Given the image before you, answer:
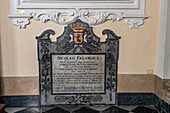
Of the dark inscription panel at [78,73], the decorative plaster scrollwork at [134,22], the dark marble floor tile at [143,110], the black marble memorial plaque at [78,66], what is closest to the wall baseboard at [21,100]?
the black marble memorial plaque at [78,66]

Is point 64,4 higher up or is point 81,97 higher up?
point 64,4

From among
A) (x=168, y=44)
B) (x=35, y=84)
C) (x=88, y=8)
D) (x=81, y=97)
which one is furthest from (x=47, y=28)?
(x=168, y=44)

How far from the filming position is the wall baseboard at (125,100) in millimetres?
2893

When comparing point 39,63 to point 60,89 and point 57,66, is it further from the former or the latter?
point 60,89

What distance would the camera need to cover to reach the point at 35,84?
9.53ft

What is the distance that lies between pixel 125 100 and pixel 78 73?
2.69 ft

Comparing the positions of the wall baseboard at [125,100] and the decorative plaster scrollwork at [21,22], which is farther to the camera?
the wall baseboard at [125,100]

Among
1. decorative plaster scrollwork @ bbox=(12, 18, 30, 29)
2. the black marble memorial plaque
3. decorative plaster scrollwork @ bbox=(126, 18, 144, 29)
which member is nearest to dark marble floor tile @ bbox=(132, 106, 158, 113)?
Answer: the black marble memorial plaque

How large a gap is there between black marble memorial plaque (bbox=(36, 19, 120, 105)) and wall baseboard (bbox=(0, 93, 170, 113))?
0.39 ft

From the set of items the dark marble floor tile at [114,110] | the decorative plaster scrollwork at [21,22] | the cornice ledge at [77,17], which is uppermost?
the cornice ledge at [77,17]

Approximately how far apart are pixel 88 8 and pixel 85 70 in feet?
2.92

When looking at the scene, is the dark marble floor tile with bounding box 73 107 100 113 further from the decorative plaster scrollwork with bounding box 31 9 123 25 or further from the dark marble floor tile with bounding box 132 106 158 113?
the decorative plaster scrollwork with bounding box 31 9 123 25

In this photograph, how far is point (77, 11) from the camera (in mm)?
2789

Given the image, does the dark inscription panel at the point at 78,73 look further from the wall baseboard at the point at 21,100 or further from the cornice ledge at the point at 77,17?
the cornice ledge at the point at 77,17
